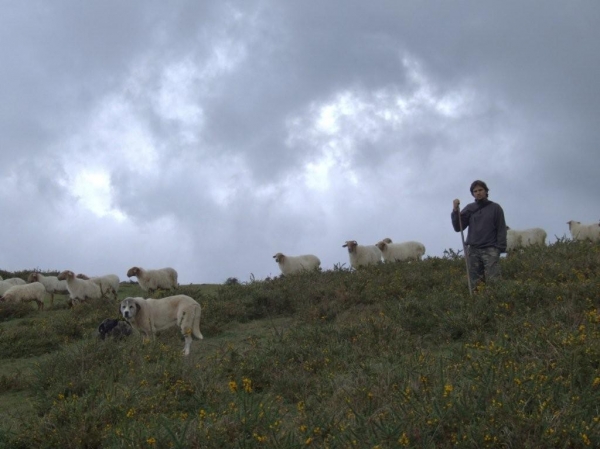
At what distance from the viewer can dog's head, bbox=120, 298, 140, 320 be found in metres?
10.5

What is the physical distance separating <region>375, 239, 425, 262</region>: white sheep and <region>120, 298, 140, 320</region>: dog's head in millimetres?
13480

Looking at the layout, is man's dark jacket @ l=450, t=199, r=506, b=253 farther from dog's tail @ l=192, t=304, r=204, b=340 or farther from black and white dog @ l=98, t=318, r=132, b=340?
black and white dog @ l=98, t=318, r=132, b=340

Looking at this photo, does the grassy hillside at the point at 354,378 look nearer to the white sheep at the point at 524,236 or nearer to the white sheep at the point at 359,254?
the white sheep at the point at 359,254

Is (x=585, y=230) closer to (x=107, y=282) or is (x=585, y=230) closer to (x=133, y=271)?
(x=133, y=271)

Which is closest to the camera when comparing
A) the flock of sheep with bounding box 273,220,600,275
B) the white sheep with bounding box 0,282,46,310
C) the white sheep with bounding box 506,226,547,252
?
the white sheep with bounding box 0,282,46,310

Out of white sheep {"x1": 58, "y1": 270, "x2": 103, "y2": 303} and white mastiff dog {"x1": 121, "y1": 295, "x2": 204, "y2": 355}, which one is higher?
white sheep {"x1": 58, "y1": 270, "x2": 103, "y2": 303}

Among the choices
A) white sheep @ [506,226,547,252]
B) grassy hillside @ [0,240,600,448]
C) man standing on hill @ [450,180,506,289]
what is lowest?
grassy hillside @ [0,240,600,448]

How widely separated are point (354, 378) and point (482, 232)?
533 cm

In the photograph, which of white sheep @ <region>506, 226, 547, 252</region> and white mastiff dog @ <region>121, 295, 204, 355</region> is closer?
white mastiff dog @ <region>121, 295, 204, 355</region>

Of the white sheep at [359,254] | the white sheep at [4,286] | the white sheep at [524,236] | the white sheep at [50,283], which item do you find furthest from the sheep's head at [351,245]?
the white sheep at [4,286]

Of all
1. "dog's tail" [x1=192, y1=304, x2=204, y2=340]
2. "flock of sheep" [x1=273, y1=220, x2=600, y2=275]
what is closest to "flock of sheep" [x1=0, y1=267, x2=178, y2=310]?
"flock of sheep" [x1=273, y1=220, x2=600, y2=275]

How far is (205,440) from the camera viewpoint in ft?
15.5

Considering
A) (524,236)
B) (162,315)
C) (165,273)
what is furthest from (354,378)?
(524,236)

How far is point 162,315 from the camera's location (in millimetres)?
11188
